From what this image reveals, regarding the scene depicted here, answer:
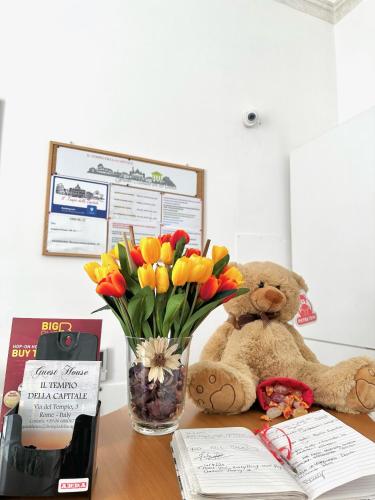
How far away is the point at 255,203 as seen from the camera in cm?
171

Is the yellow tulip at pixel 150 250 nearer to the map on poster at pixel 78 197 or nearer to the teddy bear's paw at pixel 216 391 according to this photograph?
the teddy bear's paw at pixel 216 391

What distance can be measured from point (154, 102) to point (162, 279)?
1.19m

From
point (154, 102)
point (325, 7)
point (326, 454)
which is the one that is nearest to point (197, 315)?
point (326, 454)

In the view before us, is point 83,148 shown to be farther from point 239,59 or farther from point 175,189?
point 239,59

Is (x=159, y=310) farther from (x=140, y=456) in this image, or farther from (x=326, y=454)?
(x=326, y=454)

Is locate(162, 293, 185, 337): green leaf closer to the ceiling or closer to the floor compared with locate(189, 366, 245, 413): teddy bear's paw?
closer to the ceiling

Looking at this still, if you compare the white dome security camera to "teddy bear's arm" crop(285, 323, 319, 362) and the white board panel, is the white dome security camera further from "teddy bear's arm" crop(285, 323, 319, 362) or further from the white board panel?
"teddy bear's arm" crop(285, 323, 319, 362)

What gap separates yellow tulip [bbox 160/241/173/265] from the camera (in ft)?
2.06

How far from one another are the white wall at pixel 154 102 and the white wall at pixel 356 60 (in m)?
0.06

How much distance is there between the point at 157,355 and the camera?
595 millimetres

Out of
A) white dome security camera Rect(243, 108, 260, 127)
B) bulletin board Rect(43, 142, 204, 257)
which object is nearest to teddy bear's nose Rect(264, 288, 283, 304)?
bulletin board Rect(43, 142, 204, 257)

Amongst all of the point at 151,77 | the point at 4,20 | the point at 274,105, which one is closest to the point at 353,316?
the point at 274,105

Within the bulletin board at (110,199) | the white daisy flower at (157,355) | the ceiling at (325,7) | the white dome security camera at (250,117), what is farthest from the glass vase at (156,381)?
the ceiling at (325,7)

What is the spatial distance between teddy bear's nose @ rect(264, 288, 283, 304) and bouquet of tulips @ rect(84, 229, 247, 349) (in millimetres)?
225
